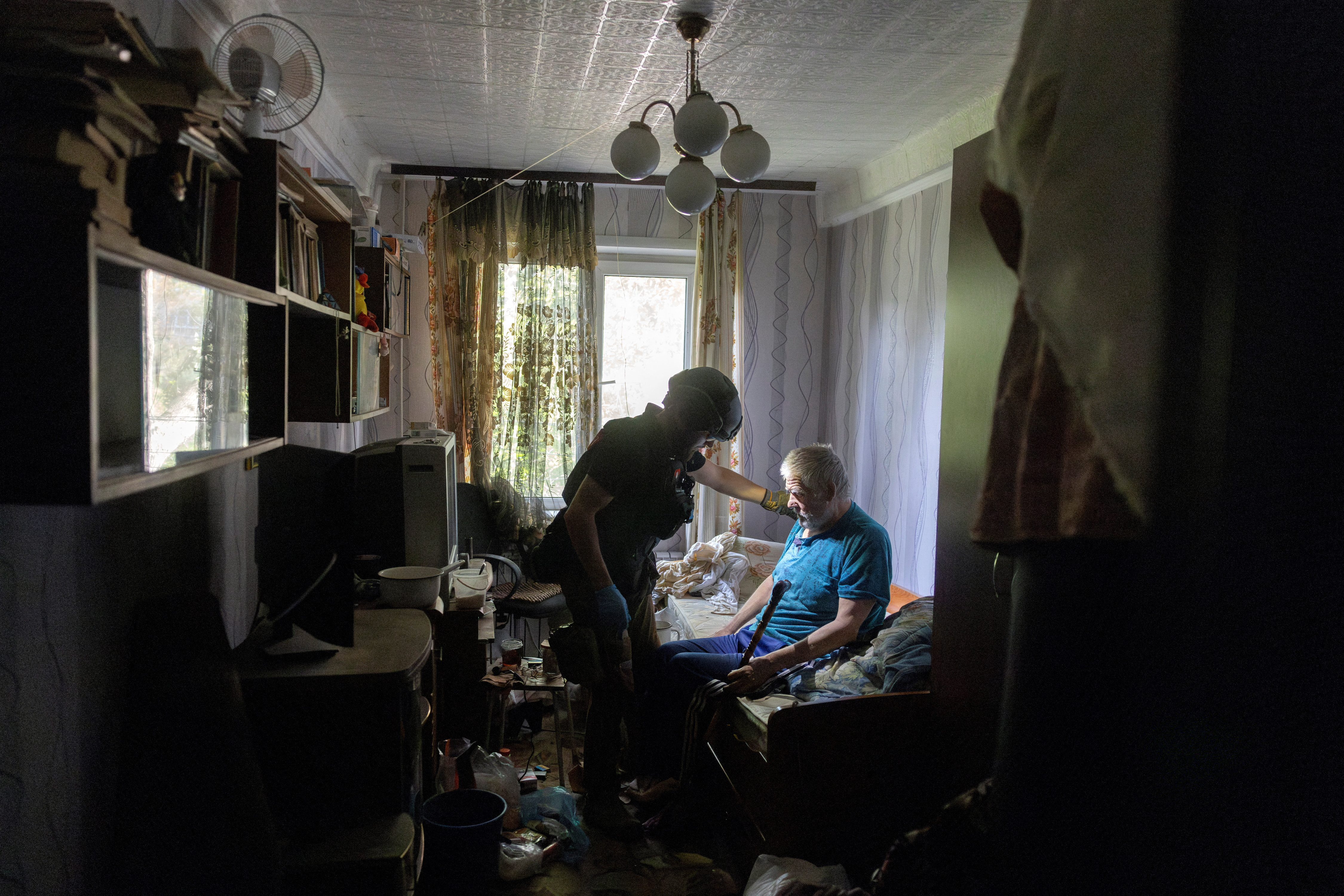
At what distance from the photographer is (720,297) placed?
14.4 ft

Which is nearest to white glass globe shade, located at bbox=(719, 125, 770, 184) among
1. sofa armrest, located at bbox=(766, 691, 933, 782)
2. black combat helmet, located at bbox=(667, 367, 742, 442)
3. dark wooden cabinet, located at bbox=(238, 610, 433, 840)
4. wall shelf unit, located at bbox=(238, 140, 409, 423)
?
black combat helmet, located at bbox=(667, 367, 742, 442)

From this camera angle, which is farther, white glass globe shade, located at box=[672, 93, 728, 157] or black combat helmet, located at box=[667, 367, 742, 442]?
black combat helmet, located at box=[667, 367, 742, 442]

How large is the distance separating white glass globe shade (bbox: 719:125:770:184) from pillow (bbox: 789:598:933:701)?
50.9 inches

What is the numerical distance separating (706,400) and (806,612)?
787 millimetres

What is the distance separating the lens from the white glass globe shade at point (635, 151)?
218cm

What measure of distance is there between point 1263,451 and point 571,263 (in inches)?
156

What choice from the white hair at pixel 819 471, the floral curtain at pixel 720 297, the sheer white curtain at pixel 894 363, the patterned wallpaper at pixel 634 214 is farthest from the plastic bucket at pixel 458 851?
the patterned wallpaper at pixel 634 214

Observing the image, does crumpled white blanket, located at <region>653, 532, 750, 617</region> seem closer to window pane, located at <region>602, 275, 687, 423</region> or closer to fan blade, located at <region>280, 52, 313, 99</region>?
window pane, located at <region>602, 275, 687, 423</region>

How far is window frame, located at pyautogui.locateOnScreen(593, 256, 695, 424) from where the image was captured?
4.40 metres

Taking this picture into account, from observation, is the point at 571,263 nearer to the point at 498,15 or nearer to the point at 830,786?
the point at 498,15

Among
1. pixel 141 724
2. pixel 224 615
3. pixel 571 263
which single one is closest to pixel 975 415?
pixel 141 724

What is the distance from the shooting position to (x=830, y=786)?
188cm

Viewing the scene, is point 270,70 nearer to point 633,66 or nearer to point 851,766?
point 633,66

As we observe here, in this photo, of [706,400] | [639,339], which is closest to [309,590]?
[706,400]
